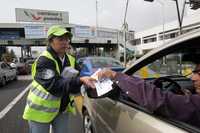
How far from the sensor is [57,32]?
3564mm

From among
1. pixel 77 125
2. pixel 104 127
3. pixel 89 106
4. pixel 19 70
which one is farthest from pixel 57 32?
pixel 19 70

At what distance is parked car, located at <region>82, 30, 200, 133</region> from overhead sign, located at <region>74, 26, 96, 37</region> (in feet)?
168

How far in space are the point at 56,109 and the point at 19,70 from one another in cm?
3180

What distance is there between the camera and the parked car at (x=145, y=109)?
8.27ft

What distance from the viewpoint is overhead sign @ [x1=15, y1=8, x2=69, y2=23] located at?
6625cm

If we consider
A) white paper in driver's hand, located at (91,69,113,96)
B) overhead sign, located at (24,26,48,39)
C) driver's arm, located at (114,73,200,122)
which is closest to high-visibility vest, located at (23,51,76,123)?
white paper in driver's hand, located at (91,69,113,96)

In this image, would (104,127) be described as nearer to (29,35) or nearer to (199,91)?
(199,91)

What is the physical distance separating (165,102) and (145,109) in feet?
0.95

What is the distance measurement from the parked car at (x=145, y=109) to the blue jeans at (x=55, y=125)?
0.39m

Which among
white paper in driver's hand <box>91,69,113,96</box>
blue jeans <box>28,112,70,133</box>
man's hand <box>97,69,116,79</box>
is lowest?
blue jeans <box>28,112,70,133</box>

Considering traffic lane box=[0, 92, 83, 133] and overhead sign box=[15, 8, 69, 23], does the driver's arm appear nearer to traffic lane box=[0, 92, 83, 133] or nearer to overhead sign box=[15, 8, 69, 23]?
traffic lane box=[0, 92, 83, 133]

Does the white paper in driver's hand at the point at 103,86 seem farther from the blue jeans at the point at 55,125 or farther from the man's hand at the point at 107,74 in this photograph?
the blue jeans at the point at 55,125

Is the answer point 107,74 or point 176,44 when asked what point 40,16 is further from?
point 176,44

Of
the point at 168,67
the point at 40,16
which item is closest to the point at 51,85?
the point at 168,67
